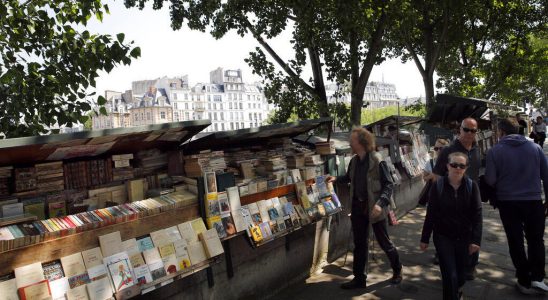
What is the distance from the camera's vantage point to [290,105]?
467 inches

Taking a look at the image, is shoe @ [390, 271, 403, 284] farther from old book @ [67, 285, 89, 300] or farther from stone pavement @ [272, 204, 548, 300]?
old book @ [67, 285, 89, 300]

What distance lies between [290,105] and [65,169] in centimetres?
867

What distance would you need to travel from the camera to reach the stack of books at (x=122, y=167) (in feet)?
13.2

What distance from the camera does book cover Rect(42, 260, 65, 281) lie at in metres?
2.83

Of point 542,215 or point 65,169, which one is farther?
point 542,215

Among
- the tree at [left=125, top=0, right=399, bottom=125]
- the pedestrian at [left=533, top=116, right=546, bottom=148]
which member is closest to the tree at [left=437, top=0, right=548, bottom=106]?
the pedestrian at [left=533, top=116, right=546, bottom=148]

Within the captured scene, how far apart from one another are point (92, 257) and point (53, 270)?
0.89ft

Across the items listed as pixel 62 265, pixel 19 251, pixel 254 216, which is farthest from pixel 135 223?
pixel 254 216

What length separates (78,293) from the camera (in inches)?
113

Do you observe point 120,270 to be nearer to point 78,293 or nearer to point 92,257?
point 92,257

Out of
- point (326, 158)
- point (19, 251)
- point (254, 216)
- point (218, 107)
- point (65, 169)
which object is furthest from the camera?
point (218, 107)

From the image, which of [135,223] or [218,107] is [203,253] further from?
[218,107]

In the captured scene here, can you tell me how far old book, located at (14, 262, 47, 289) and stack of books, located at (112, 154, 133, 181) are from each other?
1355mm

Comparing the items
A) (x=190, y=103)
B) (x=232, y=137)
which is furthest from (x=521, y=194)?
(x=190, y=103)
